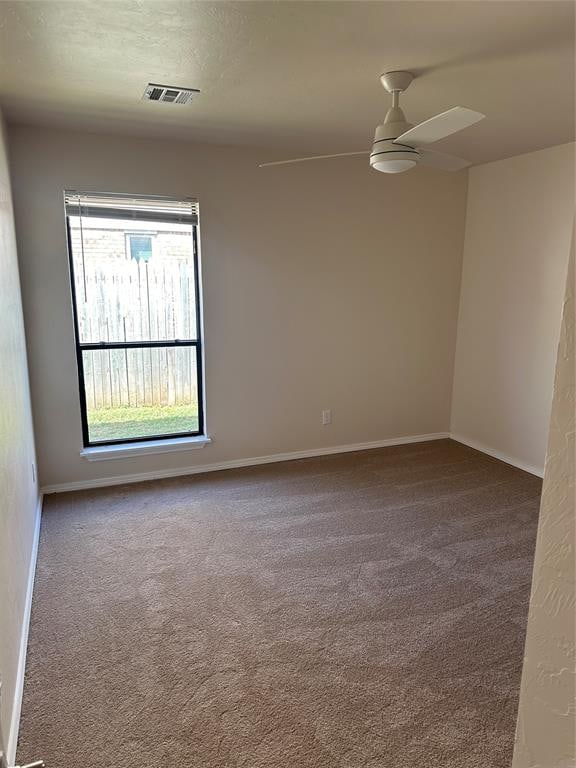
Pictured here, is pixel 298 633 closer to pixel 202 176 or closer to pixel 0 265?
pixel 0 265

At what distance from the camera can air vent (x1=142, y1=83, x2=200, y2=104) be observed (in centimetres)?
263

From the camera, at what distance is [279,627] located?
2359 millimetres

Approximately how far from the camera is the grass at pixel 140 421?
13.2 ft

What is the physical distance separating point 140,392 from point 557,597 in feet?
12.1

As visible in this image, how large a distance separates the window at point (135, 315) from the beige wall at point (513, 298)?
8.48 ft

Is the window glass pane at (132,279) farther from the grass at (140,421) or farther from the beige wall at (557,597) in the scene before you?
the beige wall at (557,597)

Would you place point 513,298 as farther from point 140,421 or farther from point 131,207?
point 140,421

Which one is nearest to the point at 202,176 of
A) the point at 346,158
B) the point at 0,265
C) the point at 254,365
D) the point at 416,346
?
the point at 346,158

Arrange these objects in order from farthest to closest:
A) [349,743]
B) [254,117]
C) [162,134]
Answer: [162,134], [254,117], [349,743]

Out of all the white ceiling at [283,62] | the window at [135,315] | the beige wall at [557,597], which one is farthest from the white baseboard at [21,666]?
the white ceiling at [283,62]

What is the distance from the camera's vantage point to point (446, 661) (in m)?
2.16

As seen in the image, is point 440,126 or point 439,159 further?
point 439,159

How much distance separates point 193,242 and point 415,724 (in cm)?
340

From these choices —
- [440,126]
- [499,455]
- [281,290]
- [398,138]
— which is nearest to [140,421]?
[281,290]
